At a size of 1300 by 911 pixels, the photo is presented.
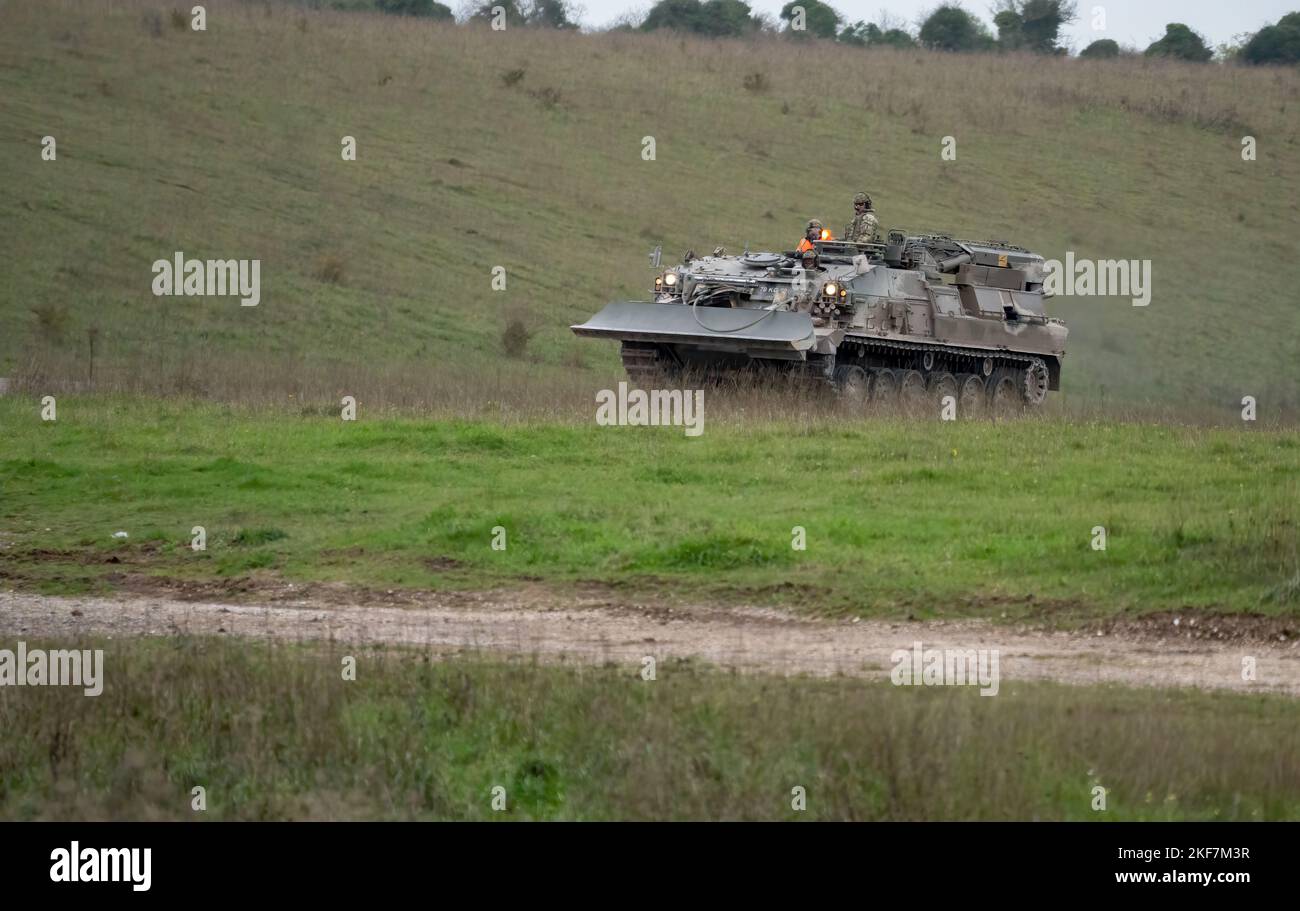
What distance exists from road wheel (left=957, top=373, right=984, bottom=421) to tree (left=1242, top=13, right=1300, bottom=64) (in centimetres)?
5180

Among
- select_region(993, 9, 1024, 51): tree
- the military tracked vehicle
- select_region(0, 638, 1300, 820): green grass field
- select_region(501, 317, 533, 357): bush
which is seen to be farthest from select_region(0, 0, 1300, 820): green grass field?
select_region(993, 9, 1024, 51): tree

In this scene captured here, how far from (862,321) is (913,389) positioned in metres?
1.73

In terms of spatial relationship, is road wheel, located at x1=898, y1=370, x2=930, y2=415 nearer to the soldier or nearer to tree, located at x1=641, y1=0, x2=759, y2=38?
the soldier

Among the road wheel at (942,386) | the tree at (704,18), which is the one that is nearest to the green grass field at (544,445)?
the road wheel at (942,386)

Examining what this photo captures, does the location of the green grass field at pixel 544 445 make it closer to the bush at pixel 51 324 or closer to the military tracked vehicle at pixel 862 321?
the bush at pixel 51 324

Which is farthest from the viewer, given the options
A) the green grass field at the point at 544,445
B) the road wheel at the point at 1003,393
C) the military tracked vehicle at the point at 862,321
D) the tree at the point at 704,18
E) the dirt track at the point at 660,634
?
the tree at the point at 704,18

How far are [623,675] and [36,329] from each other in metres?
22.0

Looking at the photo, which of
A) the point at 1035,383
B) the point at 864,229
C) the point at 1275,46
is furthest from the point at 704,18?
the point at 864,229

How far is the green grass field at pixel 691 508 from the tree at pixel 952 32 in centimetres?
5771

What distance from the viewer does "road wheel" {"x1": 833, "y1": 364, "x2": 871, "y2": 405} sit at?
23859mm

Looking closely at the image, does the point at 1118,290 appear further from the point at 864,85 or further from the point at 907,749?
the point at 907,749

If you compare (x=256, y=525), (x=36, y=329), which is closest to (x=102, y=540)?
(x=256, y=525)

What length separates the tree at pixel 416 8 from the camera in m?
64.1

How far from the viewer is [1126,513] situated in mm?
14227
